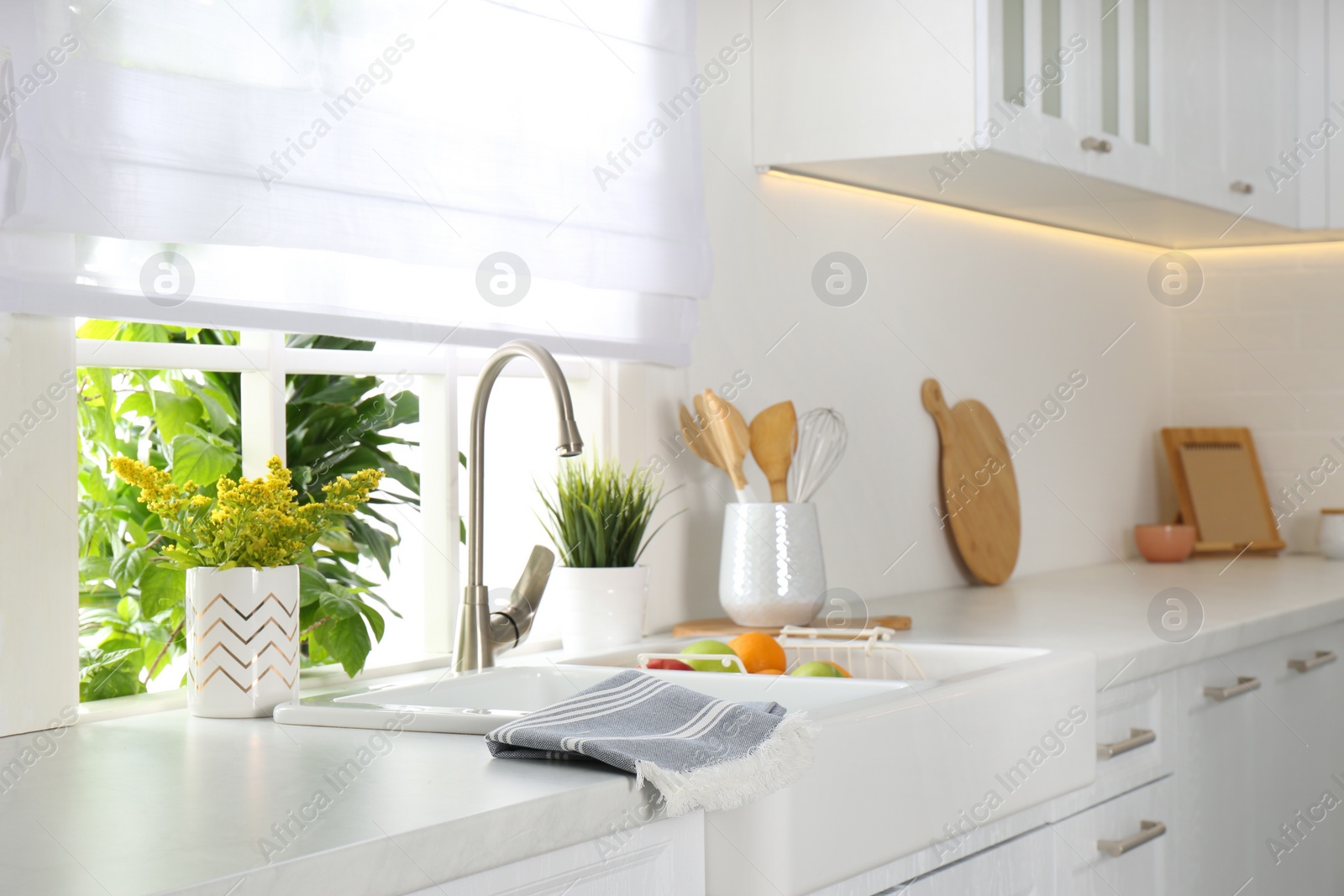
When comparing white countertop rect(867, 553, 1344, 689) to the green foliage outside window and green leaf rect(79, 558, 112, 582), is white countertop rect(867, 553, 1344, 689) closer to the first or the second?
the green foliage outside window

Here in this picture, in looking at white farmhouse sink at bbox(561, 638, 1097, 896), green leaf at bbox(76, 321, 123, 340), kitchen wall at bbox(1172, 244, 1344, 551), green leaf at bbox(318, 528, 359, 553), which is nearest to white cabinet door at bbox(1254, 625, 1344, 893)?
white farmhouse sink at bbox(561, 638, 1097, 896)

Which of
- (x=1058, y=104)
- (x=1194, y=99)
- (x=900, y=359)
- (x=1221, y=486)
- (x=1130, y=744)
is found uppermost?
(x=1194, y=99)

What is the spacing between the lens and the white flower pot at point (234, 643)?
134cm

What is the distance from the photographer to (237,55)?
4.74 ft

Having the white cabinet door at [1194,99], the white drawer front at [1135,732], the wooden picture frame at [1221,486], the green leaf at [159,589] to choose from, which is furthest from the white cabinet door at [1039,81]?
the green leaf at [159,589]

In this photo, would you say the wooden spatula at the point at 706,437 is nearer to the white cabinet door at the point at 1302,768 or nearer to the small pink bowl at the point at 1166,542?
the white cabinet door at the point at 1302,768

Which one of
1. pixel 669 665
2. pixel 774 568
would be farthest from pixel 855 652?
pixel 669 665

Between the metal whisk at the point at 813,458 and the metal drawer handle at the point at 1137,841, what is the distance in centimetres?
61

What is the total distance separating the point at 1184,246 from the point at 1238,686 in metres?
1.65

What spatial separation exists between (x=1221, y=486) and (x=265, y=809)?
2808 mm

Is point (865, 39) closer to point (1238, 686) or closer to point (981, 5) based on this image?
point (981, 5)

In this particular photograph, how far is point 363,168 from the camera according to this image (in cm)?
155

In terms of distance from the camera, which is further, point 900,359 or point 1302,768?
point 900,359

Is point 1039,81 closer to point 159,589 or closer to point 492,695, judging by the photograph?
point 492,695
